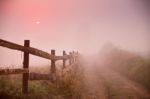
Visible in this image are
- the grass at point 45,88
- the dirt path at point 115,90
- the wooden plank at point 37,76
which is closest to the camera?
the grass at point 45,88

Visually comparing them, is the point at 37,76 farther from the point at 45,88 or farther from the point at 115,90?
the point at 115,90

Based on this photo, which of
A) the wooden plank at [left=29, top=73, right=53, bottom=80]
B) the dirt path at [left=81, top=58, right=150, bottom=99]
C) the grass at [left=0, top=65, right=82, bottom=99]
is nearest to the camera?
the grass at [left=0, top=65, right=82, bottom=99]

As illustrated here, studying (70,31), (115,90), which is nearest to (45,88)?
(115,90)

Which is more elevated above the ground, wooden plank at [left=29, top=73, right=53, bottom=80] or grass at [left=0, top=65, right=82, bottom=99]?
wooden plank at [left=29, top=73, right=53, bottom=80]

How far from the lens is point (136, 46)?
14891mm

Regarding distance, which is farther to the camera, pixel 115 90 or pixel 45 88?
pixel 115 90

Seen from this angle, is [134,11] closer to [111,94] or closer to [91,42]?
[111,94]

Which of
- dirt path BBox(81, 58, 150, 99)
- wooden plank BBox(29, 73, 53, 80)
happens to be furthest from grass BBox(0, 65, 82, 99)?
dirt path BBox(81, 58, 150, 99)

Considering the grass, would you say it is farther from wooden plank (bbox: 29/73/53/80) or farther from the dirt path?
the dirt path

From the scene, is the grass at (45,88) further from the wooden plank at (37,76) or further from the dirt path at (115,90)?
the dirt path at (115,90)

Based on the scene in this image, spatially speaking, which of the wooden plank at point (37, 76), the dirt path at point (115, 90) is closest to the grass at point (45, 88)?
the wooden plank at point (37, 76)

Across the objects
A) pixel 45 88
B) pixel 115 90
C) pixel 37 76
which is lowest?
pixel 115 90

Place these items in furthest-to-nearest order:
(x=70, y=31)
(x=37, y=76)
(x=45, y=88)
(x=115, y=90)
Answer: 1. (x=70, y=31)
2. (x=115, y=90)
3. (x=45, y=88)
4. (x=37, y=76)

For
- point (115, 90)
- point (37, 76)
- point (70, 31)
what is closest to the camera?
point (37, 76)
